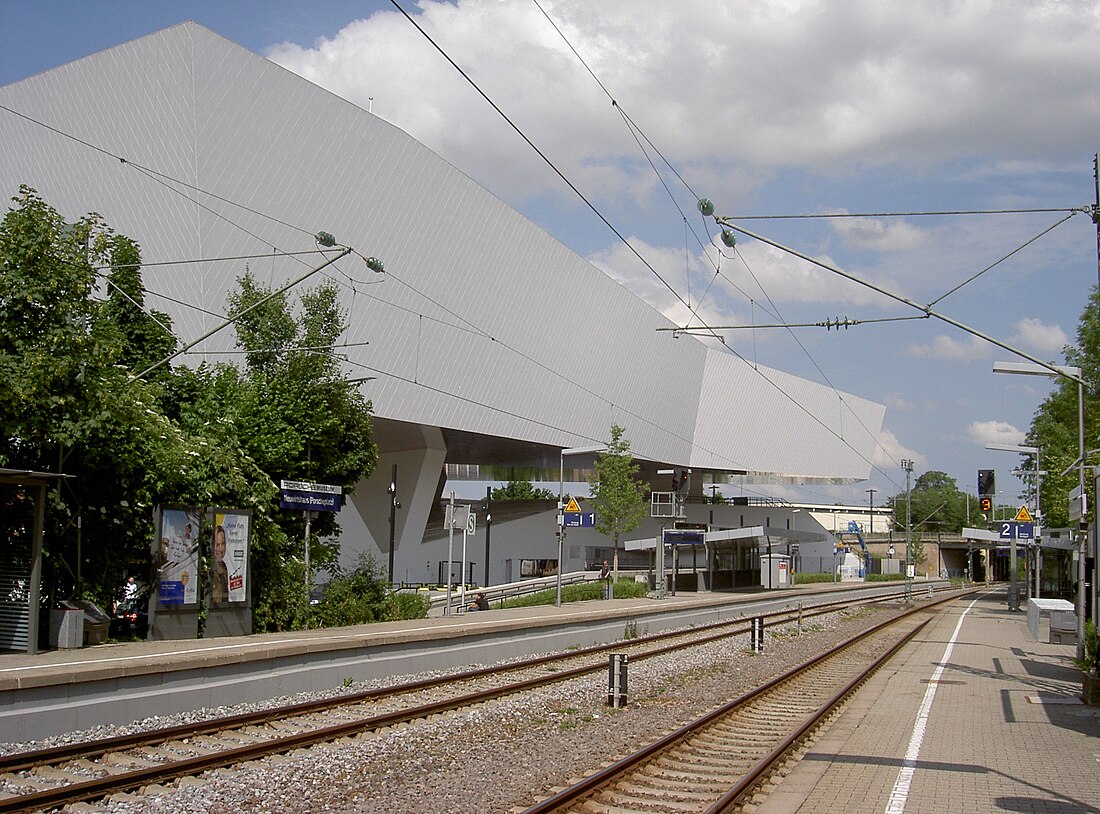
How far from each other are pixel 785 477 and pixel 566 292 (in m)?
31.4

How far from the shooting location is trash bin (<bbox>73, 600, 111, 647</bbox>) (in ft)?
53.8

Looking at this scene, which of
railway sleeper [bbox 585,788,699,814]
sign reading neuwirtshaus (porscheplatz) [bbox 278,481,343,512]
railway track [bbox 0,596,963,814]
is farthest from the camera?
sign reading neuwirtshaus (porscheplatz) [bbox 278,481,343,512]

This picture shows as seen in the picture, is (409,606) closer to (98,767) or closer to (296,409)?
Result: (296,409)

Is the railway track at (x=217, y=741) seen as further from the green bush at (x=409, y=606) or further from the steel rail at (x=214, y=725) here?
the green bush at (x=409, y=606)

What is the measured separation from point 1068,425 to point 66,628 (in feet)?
181

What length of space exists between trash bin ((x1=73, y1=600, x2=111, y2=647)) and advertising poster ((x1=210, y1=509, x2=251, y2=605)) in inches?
95.3

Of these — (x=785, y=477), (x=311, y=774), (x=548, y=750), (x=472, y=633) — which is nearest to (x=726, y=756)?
(x=548, y=750)

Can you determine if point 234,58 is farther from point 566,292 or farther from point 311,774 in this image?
point 311,774

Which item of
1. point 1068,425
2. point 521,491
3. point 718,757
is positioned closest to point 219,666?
point 718,757

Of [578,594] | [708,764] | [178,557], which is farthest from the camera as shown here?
[578,594]

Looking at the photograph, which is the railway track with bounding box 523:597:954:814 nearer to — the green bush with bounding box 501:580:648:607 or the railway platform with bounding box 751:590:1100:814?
the railway platform with bounding box 751:590:1100:814

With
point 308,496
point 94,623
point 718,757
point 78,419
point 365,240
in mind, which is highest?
point 365,240

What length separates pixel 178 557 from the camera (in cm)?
1828

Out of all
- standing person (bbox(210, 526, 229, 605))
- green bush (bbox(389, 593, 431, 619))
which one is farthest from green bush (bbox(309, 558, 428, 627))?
standing person (bbox(210, 526, 229, 605))
